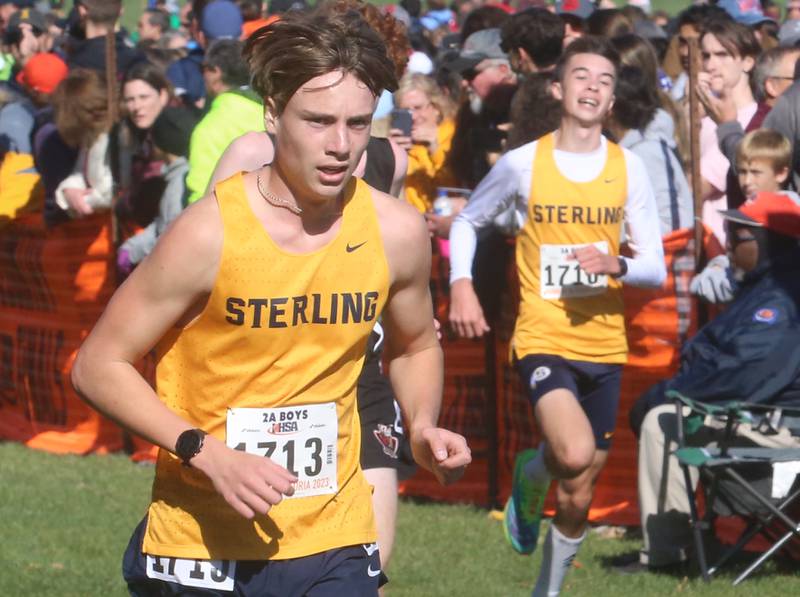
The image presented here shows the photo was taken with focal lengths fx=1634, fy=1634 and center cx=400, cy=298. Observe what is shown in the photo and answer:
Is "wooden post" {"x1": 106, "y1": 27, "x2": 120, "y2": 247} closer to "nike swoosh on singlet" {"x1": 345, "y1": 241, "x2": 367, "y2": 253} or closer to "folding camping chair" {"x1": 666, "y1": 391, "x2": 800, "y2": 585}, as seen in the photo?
"folding camping chair" {"x1": 666, "y1": 391, "x2": 800, "y2": 585}

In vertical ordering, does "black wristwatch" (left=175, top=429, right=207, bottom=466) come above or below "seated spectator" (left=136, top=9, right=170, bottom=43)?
above

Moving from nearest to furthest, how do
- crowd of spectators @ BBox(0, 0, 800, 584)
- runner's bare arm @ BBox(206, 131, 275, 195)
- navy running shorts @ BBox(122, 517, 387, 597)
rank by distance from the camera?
navy running shorts @ BBox(122, 517, 387, 597) → runner's bare arm @ BBox(206, 131, 275, 195) → crowd of spectators @ BBox(0, 0, 800, 584)

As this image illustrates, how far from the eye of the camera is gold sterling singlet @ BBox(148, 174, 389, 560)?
12.7 feet

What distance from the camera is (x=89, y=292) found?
1078 cm

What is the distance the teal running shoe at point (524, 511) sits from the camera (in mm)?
7332

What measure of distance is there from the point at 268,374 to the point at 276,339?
92 mm

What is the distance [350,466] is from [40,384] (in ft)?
24.9

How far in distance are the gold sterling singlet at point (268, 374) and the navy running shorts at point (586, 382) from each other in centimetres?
310

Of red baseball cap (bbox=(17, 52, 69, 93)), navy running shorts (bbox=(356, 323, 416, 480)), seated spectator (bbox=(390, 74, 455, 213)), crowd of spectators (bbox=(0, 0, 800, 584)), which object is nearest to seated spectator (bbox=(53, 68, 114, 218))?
crowd of spectators (bbox=(0, 0, 800, 584))

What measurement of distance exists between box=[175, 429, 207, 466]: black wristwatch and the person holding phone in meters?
5.61

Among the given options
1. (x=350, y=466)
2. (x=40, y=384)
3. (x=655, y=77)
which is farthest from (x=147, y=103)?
(x=350, y=466)

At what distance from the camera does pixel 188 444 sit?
3701 millimetres

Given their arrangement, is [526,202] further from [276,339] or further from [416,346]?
[276,339]

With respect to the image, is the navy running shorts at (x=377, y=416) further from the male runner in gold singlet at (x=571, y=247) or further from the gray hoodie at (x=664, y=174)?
the gray hoodie at (x=664, y=174)
